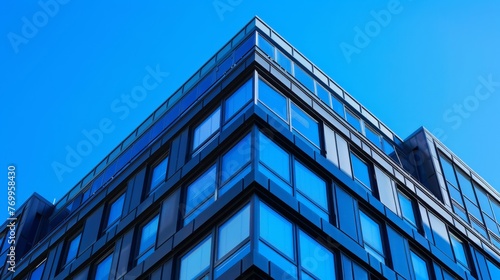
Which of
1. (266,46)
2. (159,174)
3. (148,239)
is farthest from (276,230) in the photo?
(266,46)

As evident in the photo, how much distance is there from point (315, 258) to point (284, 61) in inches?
353

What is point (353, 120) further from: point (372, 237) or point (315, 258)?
point (315, 258)

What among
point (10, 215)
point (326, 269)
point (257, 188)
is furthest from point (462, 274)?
point (10, 215)

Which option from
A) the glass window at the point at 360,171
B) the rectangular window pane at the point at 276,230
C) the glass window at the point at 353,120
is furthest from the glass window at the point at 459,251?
the rectangular window pane at the point at 276,230

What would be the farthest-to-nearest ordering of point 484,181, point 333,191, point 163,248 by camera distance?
point 484,181 → point 333,191 → point 163,248

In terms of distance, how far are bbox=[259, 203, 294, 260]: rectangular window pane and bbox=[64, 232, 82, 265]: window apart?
10160 millimetres

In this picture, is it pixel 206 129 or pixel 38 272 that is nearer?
pixel 206 129

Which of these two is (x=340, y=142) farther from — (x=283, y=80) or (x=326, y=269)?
(x=326, y=269)

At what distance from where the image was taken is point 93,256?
27891mm

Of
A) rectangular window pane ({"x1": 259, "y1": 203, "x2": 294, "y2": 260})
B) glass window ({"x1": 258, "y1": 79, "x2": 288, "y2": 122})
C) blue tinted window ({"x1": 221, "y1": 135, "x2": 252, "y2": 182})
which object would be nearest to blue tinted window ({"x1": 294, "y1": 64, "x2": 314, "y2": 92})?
glass window ({"x1": 258, "y1": 79, "x2": 288, "y2": 122})

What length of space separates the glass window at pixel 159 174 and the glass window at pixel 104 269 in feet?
9.17

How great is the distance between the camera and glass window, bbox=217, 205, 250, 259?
21438 mm

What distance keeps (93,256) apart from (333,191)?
28.3 feet

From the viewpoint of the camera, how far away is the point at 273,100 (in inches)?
1045
